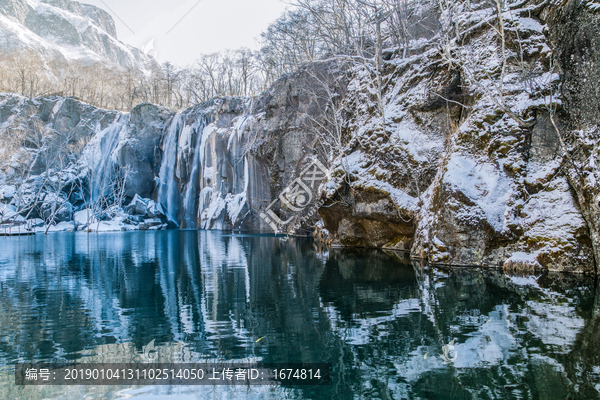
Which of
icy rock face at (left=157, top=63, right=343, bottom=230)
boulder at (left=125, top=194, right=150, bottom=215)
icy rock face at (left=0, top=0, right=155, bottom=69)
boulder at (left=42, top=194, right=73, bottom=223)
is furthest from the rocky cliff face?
icy rock face at (left=0, top=0, right=155, bottom=69)

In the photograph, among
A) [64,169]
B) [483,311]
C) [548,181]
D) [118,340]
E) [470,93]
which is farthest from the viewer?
[64,169]

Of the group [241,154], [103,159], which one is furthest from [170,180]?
[241,154]

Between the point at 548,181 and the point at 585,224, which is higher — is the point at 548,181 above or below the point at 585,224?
above

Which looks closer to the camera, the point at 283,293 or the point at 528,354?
the point at 528,354

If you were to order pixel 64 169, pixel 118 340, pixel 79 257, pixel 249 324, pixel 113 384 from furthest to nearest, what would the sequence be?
pixel 64 169 → pixel 79 257 → pixel 249 324 → pixel 118 340 → pixel 113 384

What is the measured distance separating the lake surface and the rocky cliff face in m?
1.57

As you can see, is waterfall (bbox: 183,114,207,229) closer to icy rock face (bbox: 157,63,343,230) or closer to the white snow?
icy rock face (bbox: 157,63,343,230)

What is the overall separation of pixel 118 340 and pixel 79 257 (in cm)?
1125

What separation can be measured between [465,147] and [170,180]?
33.3m

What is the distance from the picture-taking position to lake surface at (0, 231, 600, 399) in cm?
330

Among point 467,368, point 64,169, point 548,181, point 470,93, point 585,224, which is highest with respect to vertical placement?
point 64,169

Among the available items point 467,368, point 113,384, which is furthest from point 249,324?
point 467,368

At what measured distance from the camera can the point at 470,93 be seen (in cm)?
1197

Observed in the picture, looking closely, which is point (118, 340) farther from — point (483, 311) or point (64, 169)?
point (64, 169)
